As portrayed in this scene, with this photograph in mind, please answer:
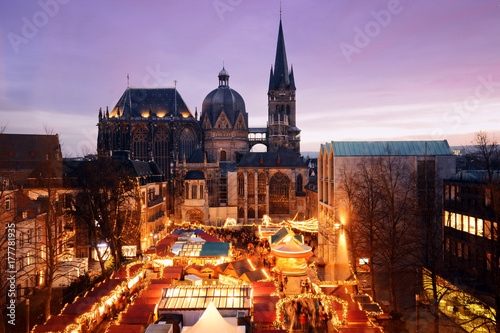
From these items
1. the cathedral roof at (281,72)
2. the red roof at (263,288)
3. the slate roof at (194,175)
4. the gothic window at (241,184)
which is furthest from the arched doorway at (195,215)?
the red roof at (263,288)

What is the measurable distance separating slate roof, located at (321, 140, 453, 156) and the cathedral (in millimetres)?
22342

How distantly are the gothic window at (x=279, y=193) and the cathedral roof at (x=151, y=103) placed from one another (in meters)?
19.3

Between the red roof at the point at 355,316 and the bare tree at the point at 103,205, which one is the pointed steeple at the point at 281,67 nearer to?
the bare tree at the point at 103,205

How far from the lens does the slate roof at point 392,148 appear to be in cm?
3012

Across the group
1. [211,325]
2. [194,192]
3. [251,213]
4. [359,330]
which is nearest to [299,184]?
[251,213]

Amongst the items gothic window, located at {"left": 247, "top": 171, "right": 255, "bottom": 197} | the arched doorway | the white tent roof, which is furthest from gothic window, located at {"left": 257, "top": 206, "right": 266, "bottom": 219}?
the white tent roof

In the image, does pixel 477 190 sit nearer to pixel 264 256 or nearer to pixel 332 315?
pixel 332 315

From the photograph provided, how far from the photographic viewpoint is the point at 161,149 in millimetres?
60156

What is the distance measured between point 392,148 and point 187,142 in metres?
38.0

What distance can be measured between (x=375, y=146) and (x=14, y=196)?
26.0 metres

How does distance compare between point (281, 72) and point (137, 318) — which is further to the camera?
point (281, 72)

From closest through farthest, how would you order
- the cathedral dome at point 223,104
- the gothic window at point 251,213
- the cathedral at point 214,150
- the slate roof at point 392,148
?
1. the slate roof at point 392,148
2. the cathedral at point 214,150
3. the gothic window at point 251,213
4. the cathedral dome at point 223,104

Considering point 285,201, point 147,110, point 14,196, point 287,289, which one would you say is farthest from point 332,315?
point 147,110

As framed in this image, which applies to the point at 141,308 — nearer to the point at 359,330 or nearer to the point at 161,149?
the point at 359,330
